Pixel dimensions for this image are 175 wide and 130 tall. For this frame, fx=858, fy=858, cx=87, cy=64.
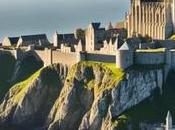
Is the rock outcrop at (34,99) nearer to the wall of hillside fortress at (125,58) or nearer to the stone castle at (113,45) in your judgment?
the wall of hillside fortress at (125,58)

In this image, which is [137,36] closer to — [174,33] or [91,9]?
[174,33]

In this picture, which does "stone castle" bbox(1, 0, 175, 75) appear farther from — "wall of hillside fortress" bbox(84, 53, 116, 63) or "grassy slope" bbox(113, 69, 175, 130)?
"grassy slope" bbox(113, 69, 175, 130)

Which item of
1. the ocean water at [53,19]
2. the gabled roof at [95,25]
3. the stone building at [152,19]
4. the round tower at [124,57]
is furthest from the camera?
the ocean water at [53,19]

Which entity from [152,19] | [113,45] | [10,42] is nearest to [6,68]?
[10,42]

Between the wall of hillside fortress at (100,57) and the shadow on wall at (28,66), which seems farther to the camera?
the shadow on wall at (28,66)

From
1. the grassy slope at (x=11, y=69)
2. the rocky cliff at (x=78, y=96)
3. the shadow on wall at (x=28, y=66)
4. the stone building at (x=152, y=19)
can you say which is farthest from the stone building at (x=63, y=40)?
the rocky cliff at (x=78, y=96)

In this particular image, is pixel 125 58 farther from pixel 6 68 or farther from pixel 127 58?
pixel 6 68

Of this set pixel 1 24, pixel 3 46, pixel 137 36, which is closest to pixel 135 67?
pixel 137 36
